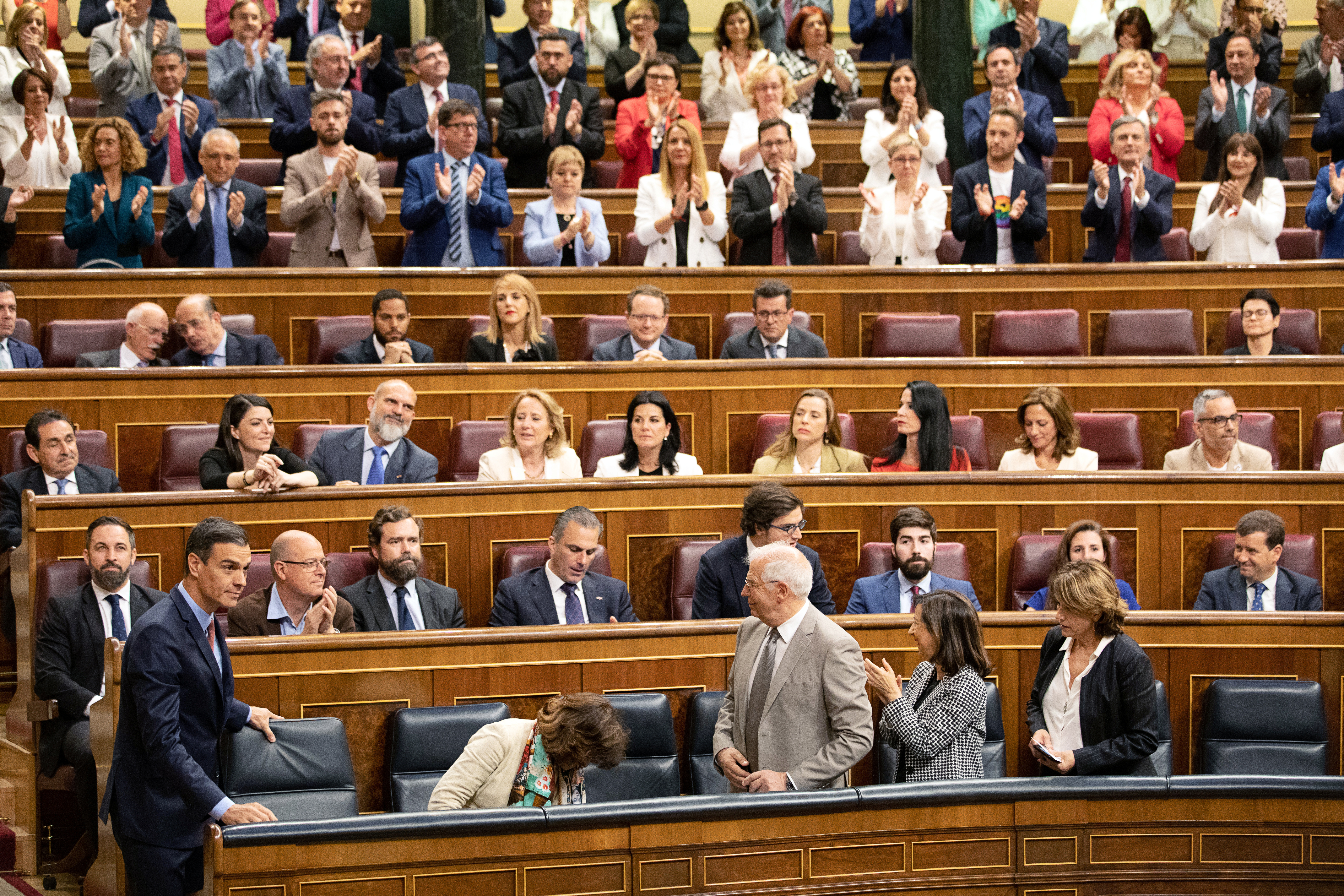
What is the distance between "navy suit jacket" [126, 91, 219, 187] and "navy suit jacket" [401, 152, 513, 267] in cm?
101

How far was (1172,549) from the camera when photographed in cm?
405

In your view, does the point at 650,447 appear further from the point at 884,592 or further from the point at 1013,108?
the point at 1013,108

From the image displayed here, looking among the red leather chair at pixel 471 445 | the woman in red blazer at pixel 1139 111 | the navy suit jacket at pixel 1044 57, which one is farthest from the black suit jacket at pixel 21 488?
the navy suit jacket at pixel 1044 57

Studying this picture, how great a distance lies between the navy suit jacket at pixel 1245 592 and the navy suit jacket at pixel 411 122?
10.1 ft

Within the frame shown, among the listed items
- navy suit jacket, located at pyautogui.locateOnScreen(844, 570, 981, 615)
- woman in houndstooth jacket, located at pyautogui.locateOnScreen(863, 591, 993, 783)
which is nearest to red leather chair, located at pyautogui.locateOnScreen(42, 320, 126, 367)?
navy suit jacket, located at pyautogui.locateOnScreen(844, 570, 981, 615)

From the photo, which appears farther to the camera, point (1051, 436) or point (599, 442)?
point (599, 442)

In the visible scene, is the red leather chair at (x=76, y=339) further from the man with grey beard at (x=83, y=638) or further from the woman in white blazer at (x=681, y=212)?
the woman in white blazer at (x=681, y=212)

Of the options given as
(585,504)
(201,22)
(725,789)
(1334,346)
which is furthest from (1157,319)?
(201,22)

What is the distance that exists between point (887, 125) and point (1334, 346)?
5.78 ft

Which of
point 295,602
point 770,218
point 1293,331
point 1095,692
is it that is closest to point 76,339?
point 295,602

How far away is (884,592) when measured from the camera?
12.0 feet

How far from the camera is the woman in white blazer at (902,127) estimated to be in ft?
18.9

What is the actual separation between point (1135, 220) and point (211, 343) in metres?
3.10

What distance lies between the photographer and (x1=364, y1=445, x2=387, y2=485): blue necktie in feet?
13.6
